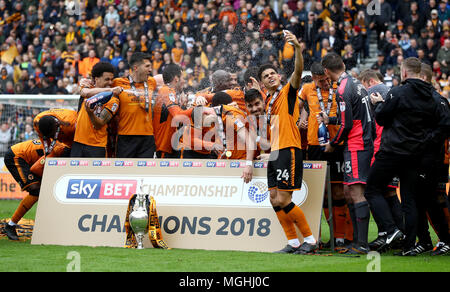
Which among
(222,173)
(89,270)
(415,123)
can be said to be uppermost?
(415,123)

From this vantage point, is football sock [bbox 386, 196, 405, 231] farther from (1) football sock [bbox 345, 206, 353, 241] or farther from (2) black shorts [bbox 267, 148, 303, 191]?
(2) black shorts [bbox 267, 148, 303, 191]

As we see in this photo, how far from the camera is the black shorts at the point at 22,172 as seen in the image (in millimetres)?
9648

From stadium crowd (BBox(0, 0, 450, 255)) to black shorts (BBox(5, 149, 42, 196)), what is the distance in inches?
20.5

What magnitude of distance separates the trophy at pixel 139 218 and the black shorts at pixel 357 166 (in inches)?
95.5

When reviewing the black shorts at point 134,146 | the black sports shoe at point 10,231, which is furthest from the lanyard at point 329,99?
the black sports shoe at point 10,231

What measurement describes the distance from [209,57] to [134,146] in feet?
29.9

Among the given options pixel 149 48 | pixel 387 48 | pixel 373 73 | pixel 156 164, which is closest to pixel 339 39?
pixel 387 48

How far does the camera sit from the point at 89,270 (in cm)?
634

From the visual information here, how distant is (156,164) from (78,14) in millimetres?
17037

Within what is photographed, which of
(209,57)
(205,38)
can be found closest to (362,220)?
(209,57)

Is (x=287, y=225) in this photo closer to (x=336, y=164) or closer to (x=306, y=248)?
(x=306, y=248)

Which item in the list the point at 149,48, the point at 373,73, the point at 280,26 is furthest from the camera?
the point at 149,48

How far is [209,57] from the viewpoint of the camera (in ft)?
59.6

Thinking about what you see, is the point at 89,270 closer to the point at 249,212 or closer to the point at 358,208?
the point at 249,212
